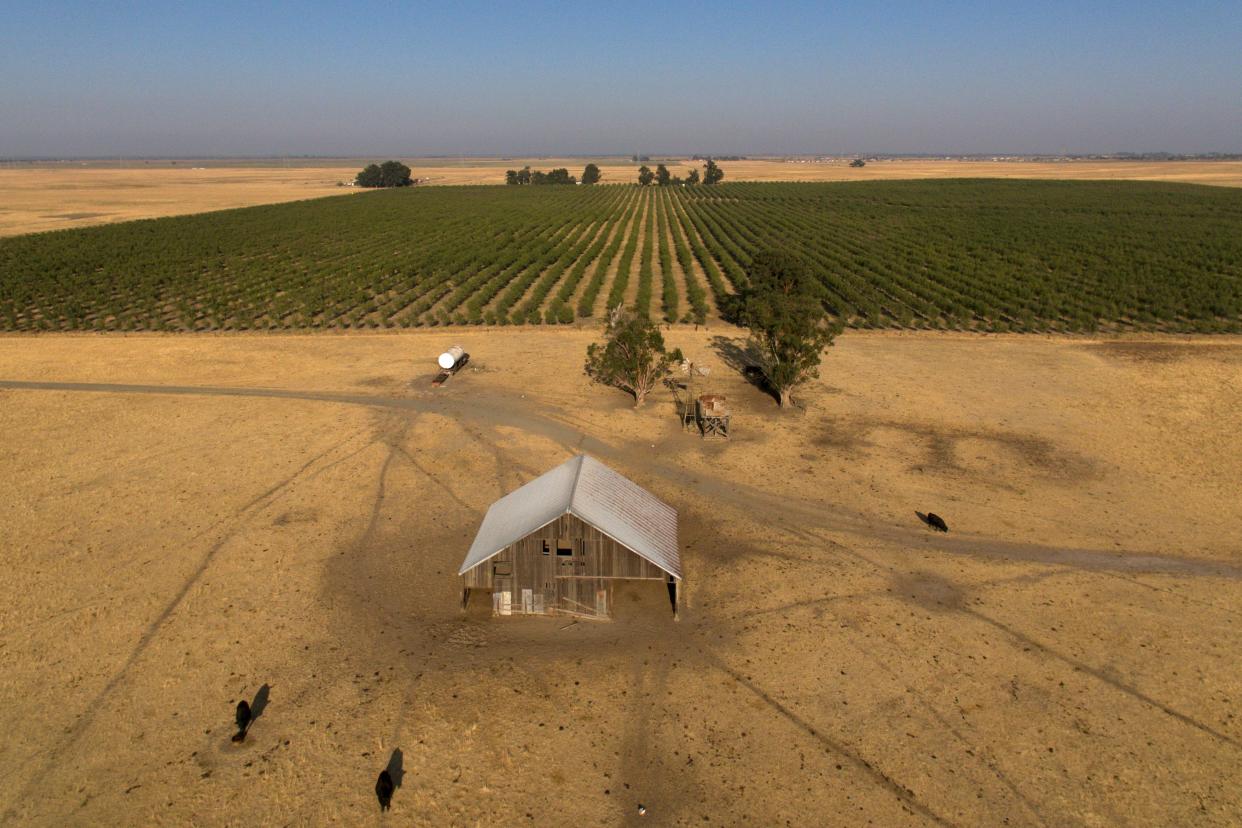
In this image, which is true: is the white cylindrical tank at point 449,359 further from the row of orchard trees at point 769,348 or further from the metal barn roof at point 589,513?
the metal barn roof at point 589,513

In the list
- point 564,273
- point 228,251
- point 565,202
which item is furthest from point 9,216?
point 564,273

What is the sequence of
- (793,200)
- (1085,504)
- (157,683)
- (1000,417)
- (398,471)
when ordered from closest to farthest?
(157,683), (1085,504), (398,471), (1000,417), (793,200)

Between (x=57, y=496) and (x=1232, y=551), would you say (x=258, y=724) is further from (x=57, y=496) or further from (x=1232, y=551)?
(x=1232, y=551)

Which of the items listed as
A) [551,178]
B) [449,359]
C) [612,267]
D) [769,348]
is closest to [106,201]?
[551,178]

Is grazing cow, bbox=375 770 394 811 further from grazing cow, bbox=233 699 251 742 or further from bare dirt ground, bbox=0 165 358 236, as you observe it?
bare dirt ground, bbox=0 165 358 236

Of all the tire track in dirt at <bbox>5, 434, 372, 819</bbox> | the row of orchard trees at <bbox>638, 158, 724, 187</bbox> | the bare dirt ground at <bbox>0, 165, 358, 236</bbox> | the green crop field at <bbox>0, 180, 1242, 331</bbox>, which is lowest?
the tire track in dirt at <bbox>5, 434, 372, 819</bbox>

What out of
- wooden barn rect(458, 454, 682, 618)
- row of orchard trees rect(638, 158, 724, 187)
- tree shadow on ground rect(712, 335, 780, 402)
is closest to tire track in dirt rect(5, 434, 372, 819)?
wooden barn rect(458, 454, 682, 618)
